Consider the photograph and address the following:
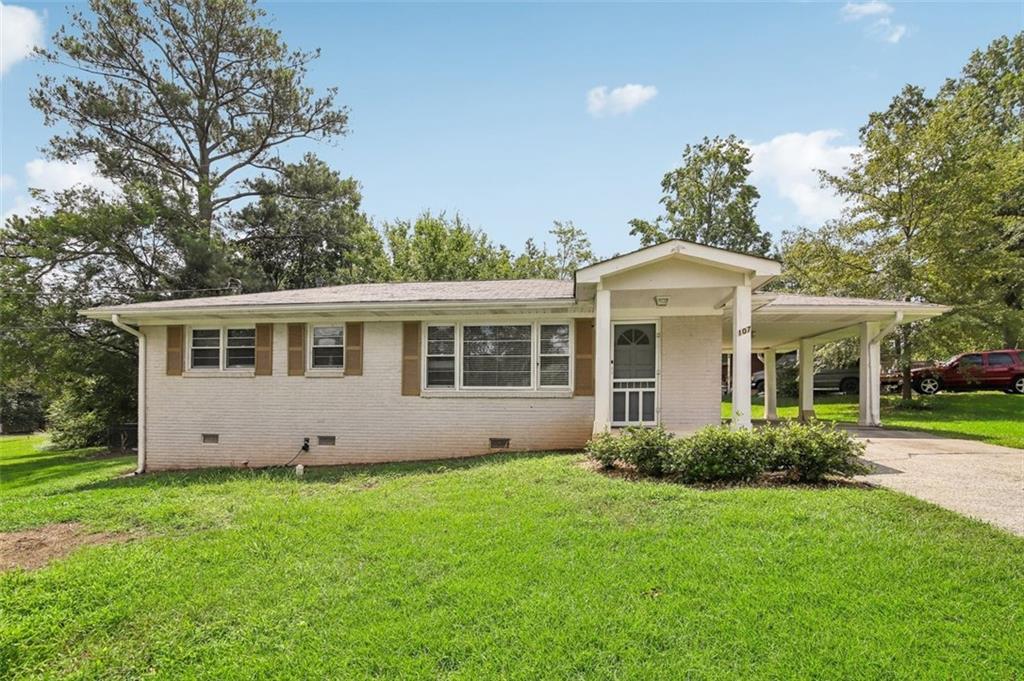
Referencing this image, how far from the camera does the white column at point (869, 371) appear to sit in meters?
11.4

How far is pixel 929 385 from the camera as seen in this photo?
18.3 m

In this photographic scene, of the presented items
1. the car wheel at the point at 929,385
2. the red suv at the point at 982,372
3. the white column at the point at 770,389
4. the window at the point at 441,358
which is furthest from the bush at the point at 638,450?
the red suv at the point at 982,372

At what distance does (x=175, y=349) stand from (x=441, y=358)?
5665mm

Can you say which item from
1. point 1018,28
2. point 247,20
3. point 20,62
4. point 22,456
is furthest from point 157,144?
point 1018,28

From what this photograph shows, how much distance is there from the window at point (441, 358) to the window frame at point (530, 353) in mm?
69

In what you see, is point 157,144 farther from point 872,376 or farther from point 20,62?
point 872,376

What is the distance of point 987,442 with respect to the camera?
9.64 metres

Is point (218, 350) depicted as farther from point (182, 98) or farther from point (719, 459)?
point (182, 98)

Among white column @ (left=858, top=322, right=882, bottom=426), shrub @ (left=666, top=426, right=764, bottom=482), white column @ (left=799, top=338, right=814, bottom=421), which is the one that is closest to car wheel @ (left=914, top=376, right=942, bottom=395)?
white column @ (left=799, top=338, right=814, bottom=421)

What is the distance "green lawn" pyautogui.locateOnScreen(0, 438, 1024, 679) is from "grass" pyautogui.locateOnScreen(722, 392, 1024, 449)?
785 cm

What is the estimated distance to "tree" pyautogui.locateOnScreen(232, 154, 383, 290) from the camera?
24094 mm

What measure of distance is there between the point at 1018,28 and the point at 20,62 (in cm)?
4360

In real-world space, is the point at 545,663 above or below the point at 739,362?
below

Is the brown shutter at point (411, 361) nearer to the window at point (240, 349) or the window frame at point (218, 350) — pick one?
the window at point (240, 349)
